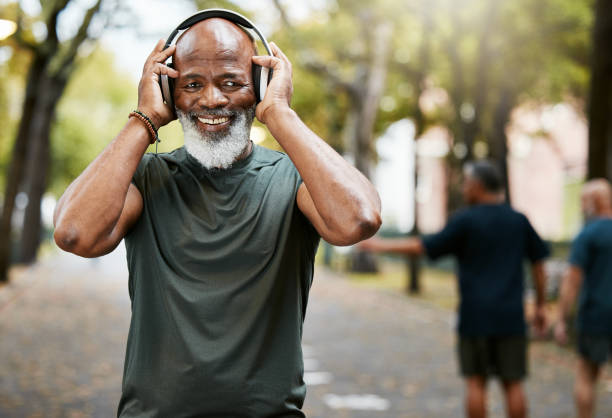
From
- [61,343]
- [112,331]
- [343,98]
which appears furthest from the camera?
[343,98]

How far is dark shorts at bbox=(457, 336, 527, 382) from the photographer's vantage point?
18.7 feet

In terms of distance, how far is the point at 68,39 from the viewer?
16891 mm

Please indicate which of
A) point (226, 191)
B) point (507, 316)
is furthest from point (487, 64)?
point (226, 191)

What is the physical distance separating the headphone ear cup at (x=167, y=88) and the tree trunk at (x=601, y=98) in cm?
968

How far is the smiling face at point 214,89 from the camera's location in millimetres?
2213

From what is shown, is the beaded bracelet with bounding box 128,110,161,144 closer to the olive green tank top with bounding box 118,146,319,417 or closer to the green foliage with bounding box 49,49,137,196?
the olive green tank top with bounding box 118,146,319,417

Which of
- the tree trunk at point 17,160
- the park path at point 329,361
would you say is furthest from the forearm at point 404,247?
the tree trunk at point 17,160

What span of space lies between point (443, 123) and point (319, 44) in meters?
11.0

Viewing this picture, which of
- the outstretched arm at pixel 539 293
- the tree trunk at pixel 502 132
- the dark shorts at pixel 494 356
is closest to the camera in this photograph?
the dark shorts at pixel 494 356

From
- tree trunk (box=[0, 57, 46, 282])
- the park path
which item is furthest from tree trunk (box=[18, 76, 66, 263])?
the park path

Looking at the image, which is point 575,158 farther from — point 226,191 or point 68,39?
point 226,191

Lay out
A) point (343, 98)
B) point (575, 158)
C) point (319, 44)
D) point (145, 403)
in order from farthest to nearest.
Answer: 1. point (575, 158)
2. point (343, 98)
3. point (319, 44)
4. point (145, 403)

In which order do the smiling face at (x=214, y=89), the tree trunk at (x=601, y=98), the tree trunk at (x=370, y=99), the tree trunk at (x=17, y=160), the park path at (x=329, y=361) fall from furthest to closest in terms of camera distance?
the tree trunk at (x=370, y=99)
the tree trunk at (x=17, y=160)
the tree trunk at (x=601, y=98)
the park path at (x=329, y=361)
the smiling face at (x=214, y=89)

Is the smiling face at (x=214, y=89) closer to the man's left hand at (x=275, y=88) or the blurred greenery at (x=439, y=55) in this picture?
the man's left hand at (x=275, y=88)
